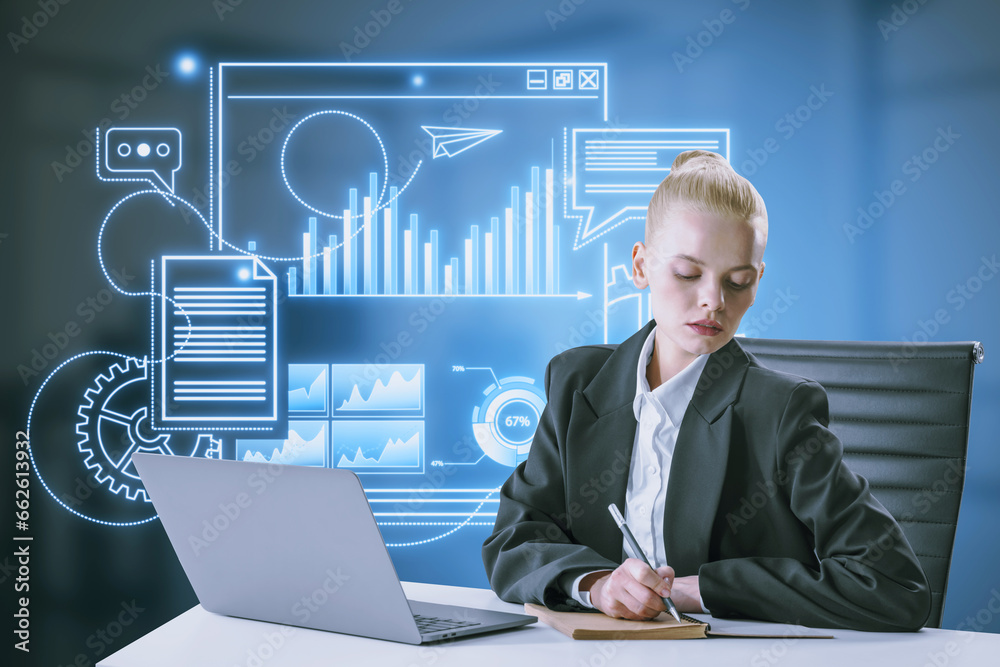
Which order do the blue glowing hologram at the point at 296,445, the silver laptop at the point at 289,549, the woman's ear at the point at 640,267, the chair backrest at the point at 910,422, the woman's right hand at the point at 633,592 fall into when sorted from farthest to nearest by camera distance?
1. the blue glowing hologram at the point at 296,445
2. the chair backrest at the point at 910,422
3. the woman's ear at the point at 640,267
4. the woman's right hand at the point at 633,592
5. the silver laptop at the point at 289,549

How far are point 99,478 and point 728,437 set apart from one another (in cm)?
214

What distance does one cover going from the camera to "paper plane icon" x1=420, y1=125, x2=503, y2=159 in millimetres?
2662

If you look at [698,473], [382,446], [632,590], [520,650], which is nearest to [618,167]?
[382,446]

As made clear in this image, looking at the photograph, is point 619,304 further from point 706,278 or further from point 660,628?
point 660,628

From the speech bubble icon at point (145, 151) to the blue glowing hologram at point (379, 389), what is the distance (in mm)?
780

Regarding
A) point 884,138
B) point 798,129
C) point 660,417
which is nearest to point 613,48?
point 798,129

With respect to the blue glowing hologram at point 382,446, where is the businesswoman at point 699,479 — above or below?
above

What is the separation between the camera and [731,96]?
2.65 meters

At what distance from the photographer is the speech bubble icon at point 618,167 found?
2.65 meters

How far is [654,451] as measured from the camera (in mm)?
1189

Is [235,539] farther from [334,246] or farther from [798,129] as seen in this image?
[798,129]

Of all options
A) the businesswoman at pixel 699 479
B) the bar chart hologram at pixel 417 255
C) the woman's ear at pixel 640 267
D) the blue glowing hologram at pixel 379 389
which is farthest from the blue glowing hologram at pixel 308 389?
the woman's ear at pixel 640 267

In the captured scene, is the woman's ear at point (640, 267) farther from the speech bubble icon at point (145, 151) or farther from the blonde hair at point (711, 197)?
the speech bubble icon at point (145, 151)

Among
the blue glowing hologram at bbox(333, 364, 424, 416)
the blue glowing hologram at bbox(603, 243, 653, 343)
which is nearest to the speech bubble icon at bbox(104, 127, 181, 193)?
the blue glowing hologram at bbox(333, 364, 424, 416)
